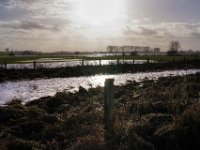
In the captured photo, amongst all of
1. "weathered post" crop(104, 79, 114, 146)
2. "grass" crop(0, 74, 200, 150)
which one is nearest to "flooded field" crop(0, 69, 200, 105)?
"grass" crop(0, 74, 200, 150)

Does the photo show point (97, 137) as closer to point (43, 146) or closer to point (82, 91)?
point (43, 146)

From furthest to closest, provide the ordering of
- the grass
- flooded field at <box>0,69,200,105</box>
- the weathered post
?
flooded field at <box>0,69,200,105</box>
the weathered post
the grass

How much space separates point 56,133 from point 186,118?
12.8ft

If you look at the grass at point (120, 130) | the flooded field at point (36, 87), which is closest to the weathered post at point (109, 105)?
the grass at point (120, 130)

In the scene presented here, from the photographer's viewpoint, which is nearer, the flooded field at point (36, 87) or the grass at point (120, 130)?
the grass at point (120, 130)

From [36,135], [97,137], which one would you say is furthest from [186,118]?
[36,135]

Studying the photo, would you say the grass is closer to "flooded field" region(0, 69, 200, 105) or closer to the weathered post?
the weathered post

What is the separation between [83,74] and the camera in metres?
48.9

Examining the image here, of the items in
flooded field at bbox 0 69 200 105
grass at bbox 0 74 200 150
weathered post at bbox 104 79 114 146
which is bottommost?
flooded field at bbox 0 69 200 105

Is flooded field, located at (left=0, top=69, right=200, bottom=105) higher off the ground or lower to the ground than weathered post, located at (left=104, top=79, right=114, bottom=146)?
lower

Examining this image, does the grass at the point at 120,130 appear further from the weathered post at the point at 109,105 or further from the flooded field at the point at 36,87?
the flooded field at the point at 36,87

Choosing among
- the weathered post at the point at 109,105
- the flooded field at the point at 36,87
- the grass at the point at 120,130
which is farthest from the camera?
the flooded field at the point at 36,87

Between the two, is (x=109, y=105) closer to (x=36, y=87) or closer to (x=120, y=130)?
(x=120, y=130)

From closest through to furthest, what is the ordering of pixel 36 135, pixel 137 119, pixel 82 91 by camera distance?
pixel 137 119 → pixel 36 135 → pixel 82 91
